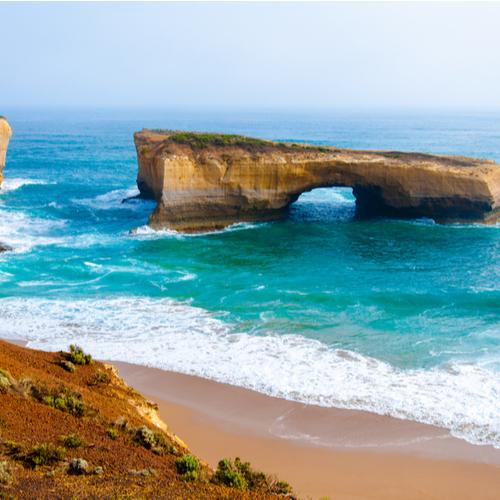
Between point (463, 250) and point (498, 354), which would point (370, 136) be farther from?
point (498, 354)

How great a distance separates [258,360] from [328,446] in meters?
5.34

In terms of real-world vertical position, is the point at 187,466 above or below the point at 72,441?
below

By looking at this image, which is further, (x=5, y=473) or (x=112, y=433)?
(x=112, y=433)

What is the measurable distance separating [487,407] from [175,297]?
46.5 ft

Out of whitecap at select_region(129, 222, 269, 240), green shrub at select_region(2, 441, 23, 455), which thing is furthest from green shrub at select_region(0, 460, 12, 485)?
whitecap at select_region(129, 222, 269, 240)

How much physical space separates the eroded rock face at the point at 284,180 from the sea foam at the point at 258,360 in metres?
13.4

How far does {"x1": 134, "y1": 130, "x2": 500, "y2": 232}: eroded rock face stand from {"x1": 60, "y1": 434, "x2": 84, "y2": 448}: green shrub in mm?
28223

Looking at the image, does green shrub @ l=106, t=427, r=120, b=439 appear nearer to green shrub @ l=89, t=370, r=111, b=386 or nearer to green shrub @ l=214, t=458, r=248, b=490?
green shrub @ l=214, t=458, r=248, b=490

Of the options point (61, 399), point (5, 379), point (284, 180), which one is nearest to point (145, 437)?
point (61, 399)

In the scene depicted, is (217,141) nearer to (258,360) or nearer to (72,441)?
(258,360)

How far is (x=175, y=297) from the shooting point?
2781cm

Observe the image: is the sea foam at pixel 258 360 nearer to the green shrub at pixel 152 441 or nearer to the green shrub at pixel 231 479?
the green shrub at pixel 152 441

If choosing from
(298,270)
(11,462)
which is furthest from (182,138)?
(11,462)

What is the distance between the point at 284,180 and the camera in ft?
134
